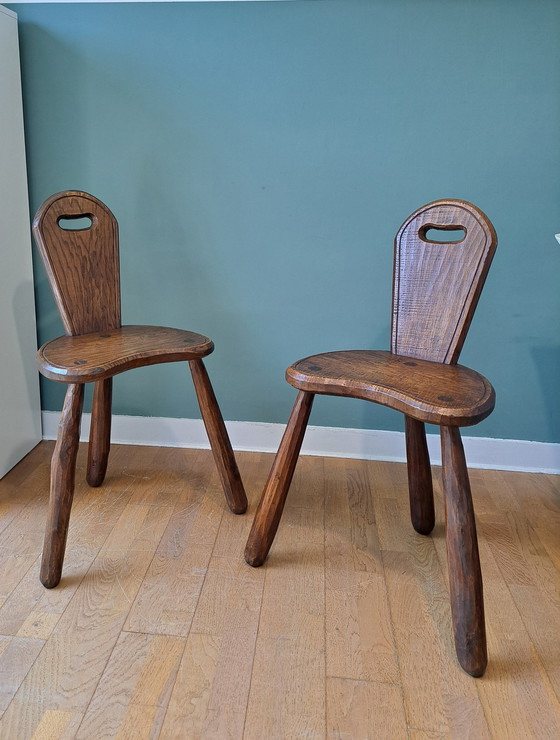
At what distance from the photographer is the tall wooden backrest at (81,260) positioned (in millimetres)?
1573

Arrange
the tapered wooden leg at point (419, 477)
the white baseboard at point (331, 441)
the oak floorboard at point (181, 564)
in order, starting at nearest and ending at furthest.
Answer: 1. the oak floorboard at point (181, 564)
2. the tapered wooden leg at point (419, 477)
3. the white baseboard at point (331, 441)

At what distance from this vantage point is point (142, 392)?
211cm

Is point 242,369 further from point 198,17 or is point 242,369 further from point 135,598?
point 198,17

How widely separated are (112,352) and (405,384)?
0.67 metres

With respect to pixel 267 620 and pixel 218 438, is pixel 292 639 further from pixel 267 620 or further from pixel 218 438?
pixel 218 438

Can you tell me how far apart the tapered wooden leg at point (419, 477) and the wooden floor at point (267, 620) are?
0.17 ft

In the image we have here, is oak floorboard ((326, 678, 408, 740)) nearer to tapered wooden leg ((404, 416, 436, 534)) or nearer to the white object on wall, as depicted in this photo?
tapered wooden leg ((404, 416, 436, 534))

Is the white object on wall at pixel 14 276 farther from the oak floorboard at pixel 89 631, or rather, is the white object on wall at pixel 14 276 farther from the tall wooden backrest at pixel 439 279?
the tall wooden backrest at pixel 439 279

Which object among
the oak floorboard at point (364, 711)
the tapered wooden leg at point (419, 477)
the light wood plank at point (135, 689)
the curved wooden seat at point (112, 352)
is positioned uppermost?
the curved wooden seat at point (112, 352)

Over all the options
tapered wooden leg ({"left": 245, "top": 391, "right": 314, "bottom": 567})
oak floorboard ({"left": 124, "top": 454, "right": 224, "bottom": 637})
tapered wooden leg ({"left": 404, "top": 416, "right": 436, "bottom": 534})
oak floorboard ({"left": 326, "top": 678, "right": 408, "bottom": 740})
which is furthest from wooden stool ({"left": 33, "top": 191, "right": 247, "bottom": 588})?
oak floorboard ({"left": 326, "top": 678, "right": 408, "bottom": 740})

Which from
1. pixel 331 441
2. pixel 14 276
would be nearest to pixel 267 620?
pixel 331 441

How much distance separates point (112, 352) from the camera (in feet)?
4.73

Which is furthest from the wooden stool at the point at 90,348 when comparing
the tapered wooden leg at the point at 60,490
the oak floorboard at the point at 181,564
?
the oak floorboard at the point at 181,564

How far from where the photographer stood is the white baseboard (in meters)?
2.01
